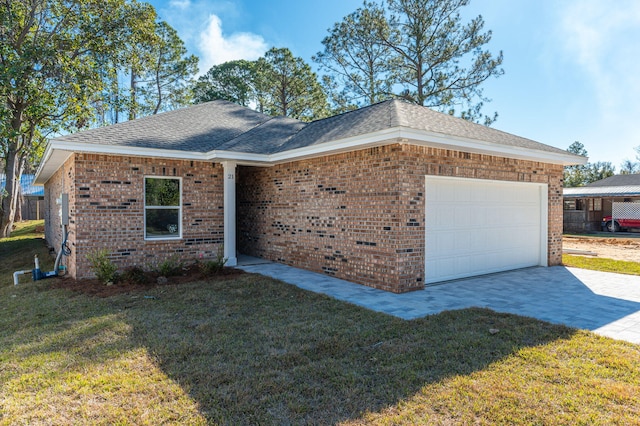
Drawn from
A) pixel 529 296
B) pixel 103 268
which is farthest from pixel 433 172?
pixel 103 268

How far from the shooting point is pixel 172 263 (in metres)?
8.45

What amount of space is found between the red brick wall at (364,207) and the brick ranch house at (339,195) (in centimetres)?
3

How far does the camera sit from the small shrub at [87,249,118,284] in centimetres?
758

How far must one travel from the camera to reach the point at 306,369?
12.3 feet

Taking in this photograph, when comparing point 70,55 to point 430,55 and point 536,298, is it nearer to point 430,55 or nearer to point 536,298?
point 430,55

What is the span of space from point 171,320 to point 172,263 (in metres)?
3.31

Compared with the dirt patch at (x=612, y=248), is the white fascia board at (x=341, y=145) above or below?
above

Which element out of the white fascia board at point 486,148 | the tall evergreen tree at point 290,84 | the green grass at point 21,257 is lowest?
the green grass at point 21,257

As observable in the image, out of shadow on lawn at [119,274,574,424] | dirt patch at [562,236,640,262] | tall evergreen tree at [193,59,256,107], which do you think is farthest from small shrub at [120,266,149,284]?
tall evergreen tree at [193,59,256,107]

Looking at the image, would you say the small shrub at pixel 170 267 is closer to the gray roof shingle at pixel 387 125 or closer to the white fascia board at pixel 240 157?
the white fascia board at pixel 240 157

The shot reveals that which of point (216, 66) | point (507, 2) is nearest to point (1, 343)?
point (507, 2)

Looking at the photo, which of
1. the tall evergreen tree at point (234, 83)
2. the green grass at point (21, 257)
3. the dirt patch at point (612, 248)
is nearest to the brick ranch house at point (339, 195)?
the green grass at point (21, 257)

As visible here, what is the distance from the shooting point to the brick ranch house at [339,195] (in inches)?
277

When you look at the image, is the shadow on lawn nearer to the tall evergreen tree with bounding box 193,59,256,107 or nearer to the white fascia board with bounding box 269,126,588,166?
the white fascia board with bounding box 269,126,588,166
